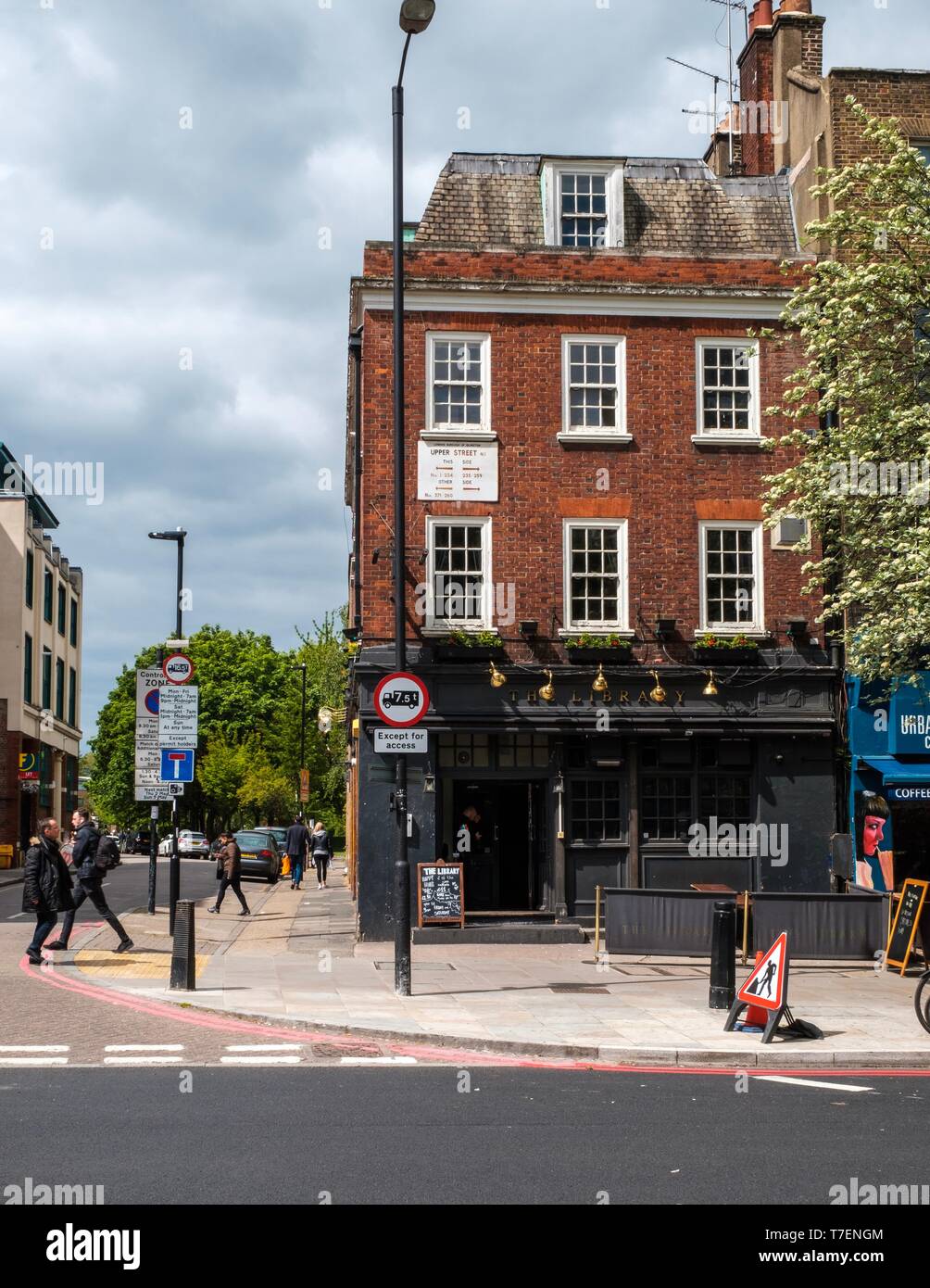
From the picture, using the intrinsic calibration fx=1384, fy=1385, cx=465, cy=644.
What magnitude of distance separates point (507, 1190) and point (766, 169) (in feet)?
80.2

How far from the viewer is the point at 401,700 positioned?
15836 millimetres

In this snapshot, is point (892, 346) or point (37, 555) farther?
point (37, 555)

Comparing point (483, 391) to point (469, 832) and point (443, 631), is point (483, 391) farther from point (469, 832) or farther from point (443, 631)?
point (469, 832)

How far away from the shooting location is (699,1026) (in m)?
→ 13.3

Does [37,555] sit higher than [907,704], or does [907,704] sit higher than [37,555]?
[37,555]

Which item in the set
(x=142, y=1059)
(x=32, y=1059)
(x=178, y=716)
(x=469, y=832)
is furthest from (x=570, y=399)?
(x=32, y=1059)

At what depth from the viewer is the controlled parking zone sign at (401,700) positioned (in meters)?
15.8

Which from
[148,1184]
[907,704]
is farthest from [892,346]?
[148,1184]

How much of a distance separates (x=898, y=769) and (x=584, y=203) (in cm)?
1088

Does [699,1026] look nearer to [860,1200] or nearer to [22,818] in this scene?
[860,1200]

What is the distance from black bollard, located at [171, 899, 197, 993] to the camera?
602 inches

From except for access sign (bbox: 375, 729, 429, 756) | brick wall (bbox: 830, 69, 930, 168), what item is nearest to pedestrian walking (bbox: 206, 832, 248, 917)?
except for access sign (bbox: 375, 729, 429, 756)

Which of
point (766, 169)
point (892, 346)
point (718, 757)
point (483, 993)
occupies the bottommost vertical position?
point (483, 993)
